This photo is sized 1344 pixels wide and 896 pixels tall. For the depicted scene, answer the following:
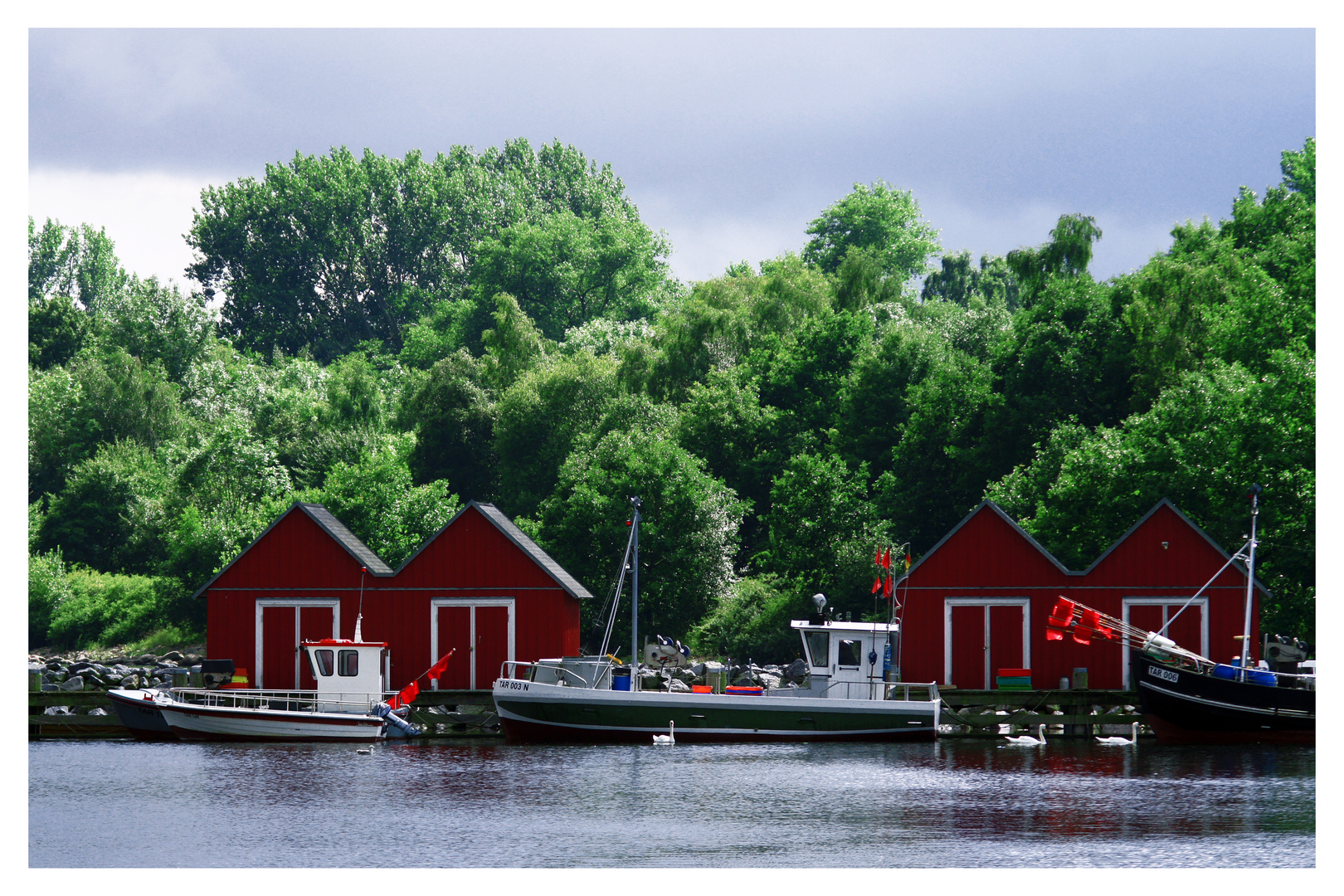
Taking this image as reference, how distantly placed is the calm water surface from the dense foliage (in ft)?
48.4

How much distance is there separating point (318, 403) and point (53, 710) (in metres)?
43.4

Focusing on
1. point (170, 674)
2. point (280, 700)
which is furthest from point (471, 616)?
point (170, 674)

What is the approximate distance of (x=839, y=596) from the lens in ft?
174

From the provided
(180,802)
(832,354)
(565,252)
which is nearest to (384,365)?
(565,252)

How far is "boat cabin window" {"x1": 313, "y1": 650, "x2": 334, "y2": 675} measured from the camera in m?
37.8

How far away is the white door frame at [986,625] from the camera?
39125 millimetres

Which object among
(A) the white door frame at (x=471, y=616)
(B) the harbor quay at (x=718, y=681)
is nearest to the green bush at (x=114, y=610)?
(B) the harbor quay at (x=718, y=681)

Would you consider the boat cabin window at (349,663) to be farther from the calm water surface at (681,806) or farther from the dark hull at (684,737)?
the dark hull at (684,737)

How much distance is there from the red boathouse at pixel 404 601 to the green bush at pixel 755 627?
13.5 meters

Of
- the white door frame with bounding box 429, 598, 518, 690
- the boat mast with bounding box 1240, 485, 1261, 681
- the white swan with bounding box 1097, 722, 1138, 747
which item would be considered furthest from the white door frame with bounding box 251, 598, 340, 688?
the boat mast with bounding box 1240, 485, 1261, 681

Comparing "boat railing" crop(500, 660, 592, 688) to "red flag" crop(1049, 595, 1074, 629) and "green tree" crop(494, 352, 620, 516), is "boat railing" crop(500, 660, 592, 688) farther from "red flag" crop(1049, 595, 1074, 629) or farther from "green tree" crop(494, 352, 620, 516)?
"green tree" crop(494, 352, 620, 516)

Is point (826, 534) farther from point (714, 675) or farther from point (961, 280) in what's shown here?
point (961, 280)

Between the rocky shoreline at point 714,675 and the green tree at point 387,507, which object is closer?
the rocky shoreline at point 714,675

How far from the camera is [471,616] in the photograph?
132ft
